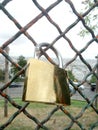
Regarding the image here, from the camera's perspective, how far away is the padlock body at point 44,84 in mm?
846

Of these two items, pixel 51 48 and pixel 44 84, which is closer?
pixel 44 84

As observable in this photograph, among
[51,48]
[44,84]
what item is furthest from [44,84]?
[51,48]

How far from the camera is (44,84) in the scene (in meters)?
0.87

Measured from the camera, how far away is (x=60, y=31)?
103 cm

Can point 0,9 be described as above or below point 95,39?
above

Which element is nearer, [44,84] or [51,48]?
[44,84]

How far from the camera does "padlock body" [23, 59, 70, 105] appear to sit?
846 millimetres

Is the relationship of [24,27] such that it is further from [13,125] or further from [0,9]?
[13,125]

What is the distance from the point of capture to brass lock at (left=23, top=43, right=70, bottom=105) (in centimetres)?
85

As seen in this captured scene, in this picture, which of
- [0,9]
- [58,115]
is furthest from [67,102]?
[58,115]

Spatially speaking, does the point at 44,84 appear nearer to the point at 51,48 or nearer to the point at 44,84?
the point at 44,84

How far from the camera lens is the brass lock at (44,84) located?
0.85 metres

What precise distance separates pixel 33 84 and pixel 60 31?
238 millimetres

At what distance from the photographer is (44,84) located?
2.86 ft
